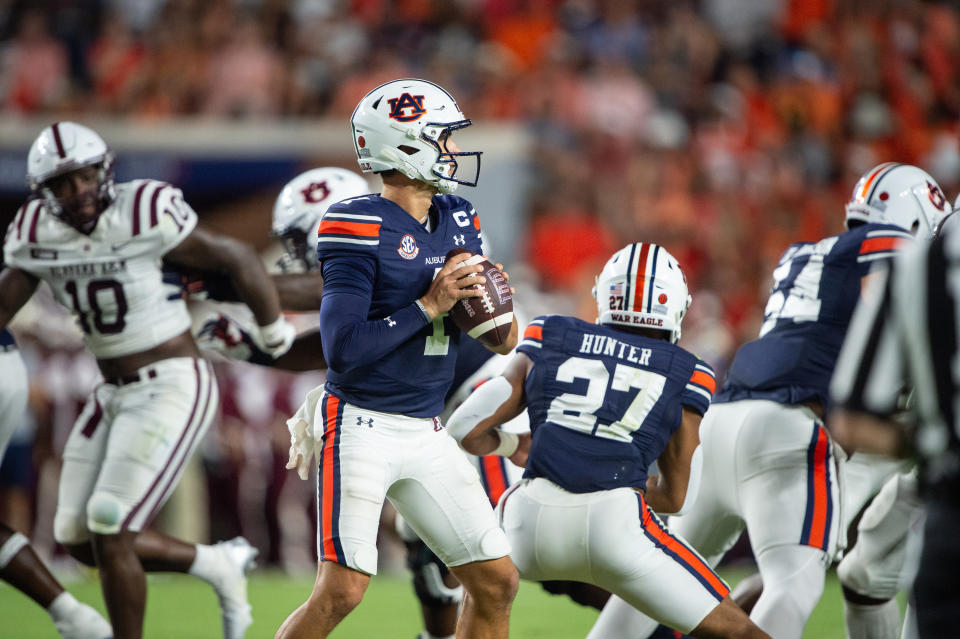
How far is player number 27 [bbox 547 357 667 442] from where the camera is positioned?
3963mm

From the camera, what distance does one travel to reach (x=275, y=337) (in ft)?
16.5

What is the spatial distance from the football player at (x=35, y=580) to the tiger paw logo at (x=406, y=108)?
96.1 inches

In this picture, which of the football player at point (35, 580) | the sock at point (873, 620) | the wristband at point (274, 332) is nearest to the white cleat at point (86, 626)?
the football player at point (35, 580)

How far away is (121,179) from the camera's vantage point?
10.6 m

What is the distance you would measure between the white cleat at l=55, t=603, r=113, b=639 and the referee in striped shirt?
11.5 ft

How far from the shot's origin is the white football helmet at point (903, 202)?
461 cm

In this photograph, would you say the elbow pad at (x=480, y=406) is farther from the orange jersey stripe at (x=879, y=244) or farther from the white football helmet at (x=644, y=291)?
the orange jersey stripe at (x=879, y=244)

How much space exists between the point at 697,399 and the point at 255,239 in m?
7.40

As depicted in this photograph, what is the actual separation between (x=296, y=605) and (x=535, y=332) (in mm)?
4180

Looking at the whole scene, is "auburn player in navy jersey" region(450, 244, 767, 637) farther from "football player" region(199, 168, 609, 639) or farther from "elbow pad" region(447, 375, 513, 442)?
"football player" region(199, 168, 609, 639)

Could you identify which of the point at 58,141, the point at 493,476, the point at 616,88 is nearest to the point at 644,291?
the point at 493,476

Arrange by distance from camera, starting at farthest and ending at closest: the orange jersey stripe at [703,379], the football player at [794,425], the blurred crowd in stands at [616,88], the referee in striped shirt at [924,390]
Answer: the blurred crowd in stands at [616,88] → the football player at [794,425] → the orange jersey stripe at [703,379] → the referee in striped shirt at [924,390]

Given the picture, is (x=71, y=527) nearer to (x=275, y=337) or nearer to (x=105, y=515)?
(x=105, y=515)

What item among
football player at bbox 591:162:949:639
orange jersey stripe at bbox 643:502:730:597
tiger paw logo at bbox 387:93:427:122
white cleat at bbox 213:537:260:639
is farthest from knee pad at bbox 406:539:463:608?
tiger paw logo at bbox 387:93:427:122
